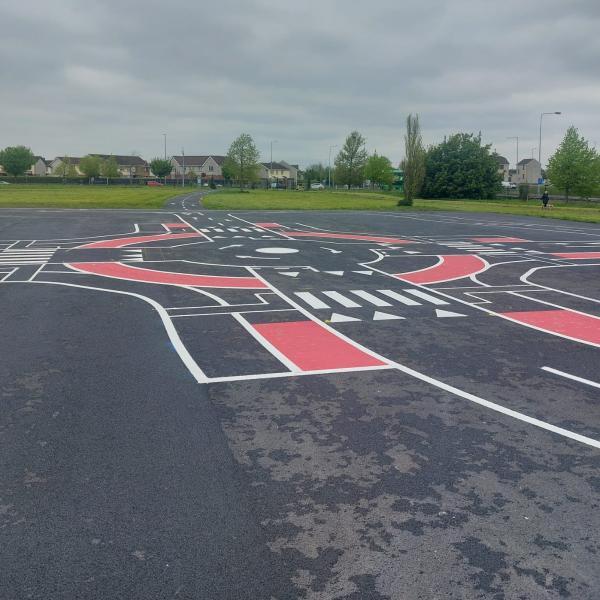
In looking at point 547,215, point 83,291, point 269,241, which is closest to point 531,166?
point 547,215

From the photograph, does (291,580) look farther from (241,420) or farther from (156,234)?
(156,234)

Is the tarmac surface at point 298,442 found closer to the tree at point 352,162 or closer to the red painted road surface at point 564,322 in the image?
the red painted road surface at point 564,322

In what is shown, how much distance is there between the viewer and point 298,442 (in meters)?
6.84

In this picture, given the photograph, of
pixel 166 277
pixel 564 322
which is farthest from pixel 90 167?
pixel 564 322

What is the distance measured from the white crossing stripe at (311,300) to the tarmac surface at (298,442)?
114 millimetres

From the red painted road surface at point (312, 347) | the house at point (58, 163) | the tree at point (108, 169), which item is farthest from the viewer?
the house at point (58, 163)

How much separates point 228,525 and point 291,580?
2.91ft

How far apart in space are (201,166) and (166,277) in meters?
160

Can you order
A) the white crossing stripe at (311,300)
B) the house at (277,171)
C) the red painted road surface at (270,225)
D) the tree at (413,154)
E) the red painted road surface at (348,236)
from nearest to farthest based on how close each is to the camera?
1. the white crossing stripe at (311,300)
2. the red painted road surface at (348,236)
3. the red painted road surface at (270,225)
4. the tree at (413,154)
5. the house at (277,171)

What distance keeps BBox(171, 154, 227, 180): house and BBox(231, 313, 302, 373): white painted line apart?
156m

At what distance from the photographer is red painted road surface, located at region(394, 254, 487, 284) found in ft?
59.4

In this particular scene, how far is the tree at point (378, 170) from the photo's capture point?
121938 millimetres

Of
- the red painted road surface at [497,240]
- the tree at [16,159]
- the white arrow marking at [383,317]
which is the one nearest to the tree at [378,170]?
the tree at [16,159]

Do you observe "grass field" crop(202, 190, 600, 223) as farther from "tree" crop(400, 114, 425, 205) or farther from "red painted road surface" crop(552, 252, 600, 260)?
"red painted road surface" crop(552, 252, 600, 260)
